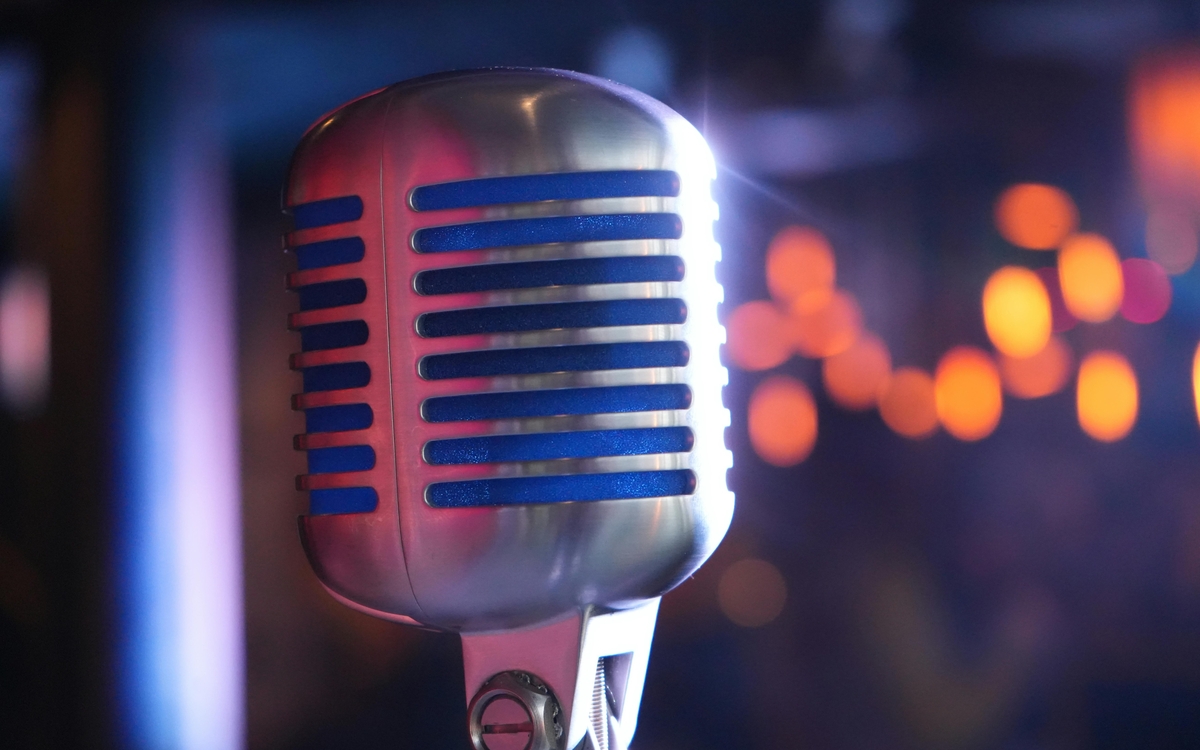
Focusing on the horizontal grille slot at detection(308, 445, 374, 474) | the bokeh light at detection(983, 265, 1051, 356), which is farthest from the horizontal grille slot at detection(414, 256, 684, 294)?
the bokeh light at detection(983, 265, 1051, 356)

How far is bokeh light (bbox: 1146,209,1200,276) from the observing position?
5.36 ft

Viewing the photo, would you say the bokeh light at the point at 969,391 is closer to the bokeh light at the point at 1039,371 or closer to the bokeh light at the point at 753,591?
the bokeh light at the point at 1039,371

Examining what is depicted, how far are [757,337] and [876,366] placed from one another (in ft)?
0.63

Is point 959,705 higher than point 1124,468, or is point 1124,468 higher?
point 1124,468

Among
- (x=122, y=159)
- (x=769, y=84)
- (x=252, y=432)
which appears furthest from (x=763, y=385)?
(x=122, y=159)

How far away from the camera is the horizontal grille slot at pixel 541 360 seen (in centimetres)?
61

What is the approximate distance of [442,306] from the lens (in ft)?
2.03

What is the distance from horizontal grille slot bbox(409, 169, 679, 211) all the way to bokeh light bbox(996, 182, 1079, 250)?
4.02 feet

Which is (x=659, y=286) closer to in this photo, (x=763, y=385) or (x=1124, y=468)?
(x=763, y=385)

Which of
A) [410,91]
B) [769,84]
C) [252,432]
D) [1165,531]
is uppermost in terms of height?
[769,84]

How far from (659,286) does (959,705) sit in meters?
1.27

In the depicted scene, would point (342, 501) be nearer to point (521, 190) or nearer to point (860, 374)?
point (521, 190)

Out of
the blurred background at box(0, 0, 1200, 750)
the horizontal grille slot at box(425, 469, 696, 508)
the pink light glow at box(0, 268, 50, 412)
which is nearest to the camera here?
the horizontal grille slot at box(425, 469, 696, 508)

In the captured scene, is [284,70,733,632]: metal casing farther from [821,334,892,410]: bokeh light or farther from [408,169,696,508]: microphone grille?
[821,334,892,410]: bokeh light
